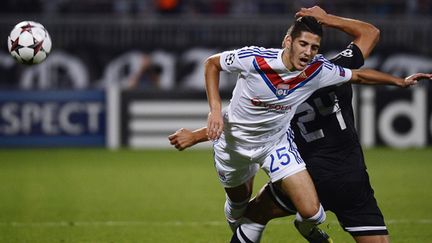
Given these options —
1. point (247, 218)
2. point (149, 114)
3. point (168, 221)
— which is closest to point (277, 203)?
point (247, 218)

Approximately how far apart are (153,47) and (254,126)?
11545 millimetres

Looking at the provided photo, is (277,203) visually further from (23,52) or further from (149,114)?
(149,114)

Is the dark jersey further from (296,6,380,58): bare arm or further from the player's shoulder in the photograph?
the player's shoulder

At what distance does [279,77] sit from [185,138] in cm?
78

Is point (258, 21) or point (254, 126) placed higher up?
point (254, 126)

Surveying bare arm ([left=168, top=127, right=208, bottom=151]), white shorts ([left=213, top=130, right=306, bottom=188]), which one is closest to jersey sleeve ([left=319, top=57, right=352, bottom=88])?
white shorts ([left=213, top=130, right=306, bottom=188])

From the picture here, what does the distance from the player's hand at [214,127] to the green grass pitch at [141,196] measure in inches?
73.4

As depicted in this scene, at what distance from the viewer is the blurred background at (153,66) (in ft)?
53.4

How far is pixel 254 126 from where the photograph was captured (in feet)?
20.8

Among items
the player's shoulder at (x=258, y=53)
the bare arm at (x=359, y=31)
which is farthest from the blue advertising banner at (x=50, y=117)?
the player's shoulder at (x=258, y=53)

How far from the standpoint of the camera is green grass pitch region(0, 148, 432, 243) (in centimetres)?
808

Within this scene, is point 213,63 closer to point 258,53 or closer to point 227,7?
point 258,53

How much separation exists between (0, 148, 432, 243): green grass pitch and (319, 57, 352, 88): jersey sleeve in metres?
1.99

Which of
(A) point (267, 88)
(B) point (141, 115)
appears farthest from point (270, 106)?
(B) point (141, 115)
